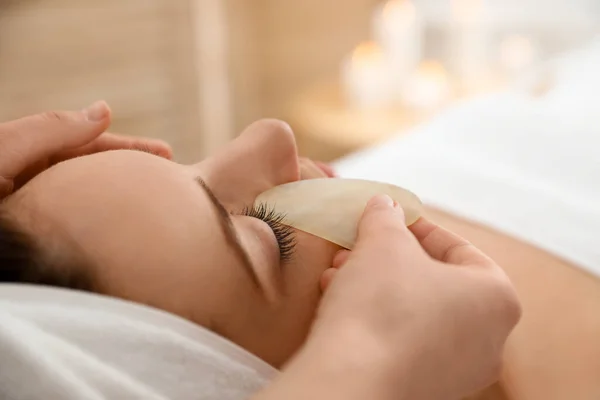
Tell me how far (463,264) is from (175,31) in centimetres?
158

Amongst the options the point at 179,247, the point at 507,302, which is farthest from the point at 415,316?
the point at 179,247

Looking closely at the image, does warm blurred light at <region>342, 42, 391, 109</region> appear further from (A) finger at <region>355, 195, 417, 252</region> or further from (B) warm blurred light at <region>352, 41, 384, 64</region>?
(A) finger at <region>355, 195, 417, 252</region>

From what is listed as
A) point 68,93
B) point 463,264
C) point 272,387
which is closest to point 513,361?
point 463,264

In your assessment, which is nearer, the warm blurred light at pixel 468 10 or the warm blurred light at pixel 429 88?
the warm blurred light at pixel 429 88

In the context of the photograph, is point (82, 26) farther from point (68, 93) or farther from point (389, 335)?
point (389, 335)

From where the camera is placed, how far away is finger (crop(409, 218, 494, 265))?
51 centimetres

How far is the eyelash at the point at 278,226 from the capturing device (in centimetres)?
59

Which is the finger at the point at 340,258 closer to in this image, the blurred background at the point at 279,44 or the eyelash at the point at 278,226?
the eyelash at the point at 278,226

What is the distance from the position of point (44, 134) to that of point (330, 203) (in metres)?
0.31

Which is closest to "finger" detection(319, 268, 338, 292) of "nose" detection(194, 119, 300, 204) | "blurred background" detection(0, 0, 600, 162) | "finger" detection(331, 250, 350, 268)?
"finger" detection(331, 250, 350, 268)

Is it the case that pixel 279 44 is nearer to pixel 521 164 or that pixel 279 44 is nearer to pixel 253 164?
pixel 521 164

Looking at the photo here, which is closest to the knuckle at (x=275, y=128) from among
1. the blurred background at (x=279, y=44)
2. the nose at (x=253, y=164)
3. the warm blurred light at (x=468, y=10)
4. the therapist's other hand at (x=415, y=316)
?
the nose at (x=253, y=164)

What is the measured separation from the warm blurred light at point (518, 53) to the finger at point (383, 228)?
1288 millimetres

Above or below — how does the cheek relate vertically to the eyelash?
below
